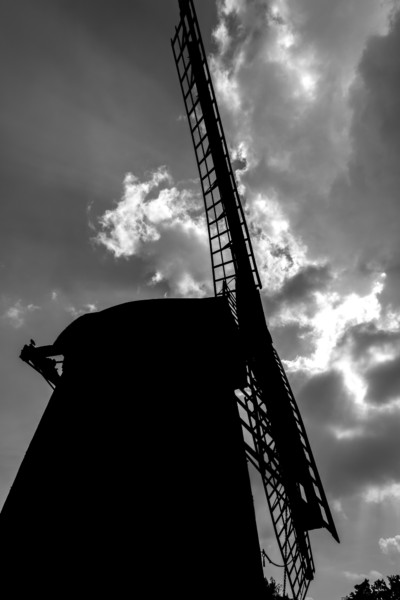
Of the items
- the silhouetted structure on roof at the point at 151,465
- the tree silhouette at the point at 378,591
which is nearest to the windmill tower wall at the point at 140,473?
the silhouetted structure on roof at the point at 151,465

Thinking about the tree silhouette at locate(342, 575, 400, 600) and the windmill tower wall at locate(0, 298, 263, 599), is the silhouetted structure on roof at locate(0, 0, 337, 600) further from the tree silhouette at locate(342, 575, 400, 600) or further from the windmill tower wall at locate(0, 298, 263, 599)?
the tree silhouette at locate(342, 575, 400, 600)

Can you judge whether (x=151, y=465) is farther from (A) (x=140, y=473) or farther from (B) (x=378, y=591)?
(B) (x=378, y=591)

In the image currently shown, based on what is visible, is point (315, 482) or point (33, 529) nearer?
point (33, 529)

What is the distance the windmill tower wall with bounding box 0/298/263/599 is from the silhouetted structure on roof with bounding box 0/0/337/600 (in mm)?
15

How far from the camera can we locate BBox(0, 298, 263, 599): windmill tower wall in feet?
13.8

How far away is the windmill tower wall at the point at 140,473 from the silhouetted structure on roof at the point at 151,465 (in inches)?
0.6

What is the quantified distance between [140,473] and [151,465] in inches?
6.9

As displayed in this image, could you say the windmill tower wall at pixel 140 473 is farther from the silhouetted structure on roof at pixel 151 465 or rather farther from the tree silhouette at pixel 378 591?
the tree silhouette at pixel 378 591

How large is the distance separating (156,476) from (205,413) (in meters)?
1.11

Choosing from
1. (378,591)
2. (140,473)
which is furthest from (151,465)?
(378,591)

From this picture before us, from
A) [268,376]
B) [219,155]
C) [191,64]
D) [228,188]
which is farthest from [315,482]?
[191,64]

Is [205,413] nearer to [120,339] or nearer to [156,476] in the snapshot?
[156,476]

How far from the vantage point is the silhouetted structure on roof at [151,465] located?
13.9 ft

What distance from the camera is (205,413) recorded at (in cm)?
533
